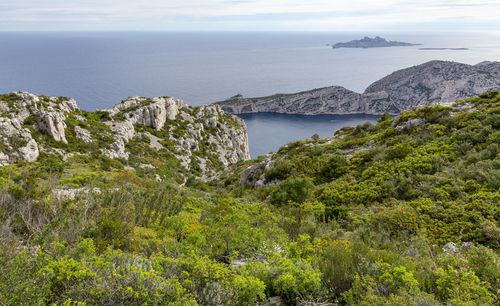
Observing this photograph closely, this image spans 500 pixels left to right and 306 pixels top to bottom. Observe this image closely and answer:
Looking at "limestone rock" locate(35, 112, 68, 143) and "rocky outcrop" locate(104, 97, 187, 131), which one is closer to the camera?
"limestone rock" locate(35, 112, 68, 143)

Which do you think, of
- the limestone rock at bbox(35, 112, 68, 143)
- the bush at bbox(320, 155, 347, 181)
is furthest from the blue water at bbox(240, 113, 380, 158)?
the bush at bbox(320, 155, 347, 181)

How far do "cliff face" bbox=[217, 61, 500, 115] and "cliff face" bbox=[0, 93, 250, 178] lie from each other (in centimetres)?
7623

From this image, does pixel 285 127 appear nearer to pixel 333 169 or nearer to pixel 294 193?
pixel 333 169

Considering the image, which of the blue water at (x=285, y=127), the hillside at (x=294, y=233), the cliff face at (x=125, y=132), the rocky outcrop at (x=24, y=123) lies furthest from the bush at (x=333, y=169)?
the blue water at (x=285, y=127)

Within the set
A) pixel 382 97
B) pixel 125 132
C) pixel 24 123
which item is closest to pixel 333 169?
pixel 125 132

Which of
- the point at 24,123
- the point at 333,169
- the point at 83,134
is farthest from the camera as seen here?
the point at 83,134

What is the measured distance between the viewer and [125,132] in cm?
3928

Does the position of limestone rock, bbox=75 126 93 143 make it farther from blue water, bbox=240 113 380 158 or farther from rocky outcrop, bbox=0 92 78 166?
blue water, bbox=240 113 380 158

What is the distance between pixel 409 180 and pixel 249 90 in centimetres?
15680

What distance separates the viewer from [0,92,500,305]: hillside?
4.44m

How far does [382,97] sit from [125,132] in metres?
135

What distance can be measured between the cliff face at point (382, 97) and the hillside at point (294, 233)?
113189mm

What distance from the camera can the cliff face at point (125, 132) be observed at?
88.2ft

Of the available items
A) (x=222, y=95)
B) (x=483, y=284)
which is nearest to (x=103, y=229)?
(x=483, y=284)
